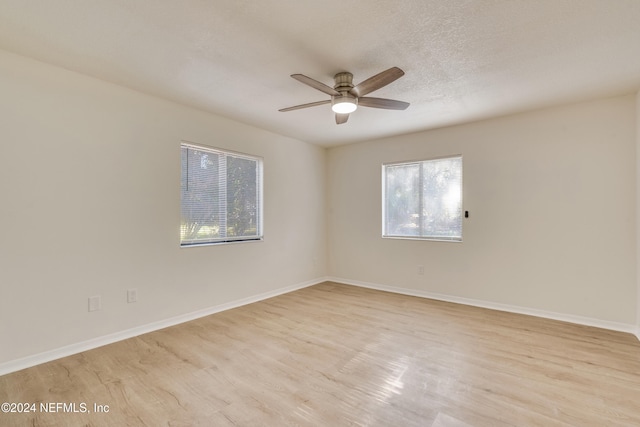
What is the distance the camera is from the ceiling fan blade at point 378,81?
2.04m

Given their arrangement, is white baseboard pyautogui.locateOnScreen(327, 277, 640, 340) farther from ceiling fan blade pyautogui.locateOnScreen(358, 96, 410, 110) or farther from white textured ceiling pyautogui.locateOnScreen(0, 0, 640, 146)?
ceiling fan blade pyautogui.locateOnScreen(358, 96, 410, 110)

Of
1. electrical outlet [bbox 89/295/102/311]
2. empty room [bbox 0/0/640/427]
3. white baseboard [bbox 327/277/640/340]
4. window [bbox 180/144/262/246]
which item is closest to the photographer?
empty room [bbox 0/0/640/427]

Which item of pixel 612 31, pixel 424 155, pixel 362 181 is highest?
pixel 612 31

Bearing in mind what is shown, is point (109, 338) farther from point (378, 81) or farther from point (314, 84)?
point (378, 81)

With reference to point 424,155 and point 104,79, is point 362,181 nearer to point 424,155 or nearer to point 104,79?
point 424,155

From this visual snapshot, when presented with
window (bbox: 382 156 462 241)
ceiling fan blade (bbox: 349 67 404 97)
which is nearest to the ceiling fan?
ceiling fan blade (bbox: 349 67 404 97)

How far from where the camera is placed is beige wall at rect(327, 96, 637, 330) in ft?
9.91

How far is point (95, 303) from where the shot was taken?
2637mm

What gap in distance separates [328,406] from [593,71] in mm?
3365

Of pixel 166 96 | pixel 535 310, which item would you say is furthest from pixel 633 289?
pixel 166 96

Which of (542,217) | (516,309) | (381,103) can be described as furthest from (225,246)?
(542,217)

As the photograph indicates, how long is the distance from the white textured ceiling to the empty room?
2 cm

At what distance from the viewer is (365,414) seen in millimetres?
1729

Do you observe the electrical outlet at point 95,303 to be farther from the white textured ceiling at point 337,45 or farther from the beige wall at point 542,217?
the beige wall at point 542,217
